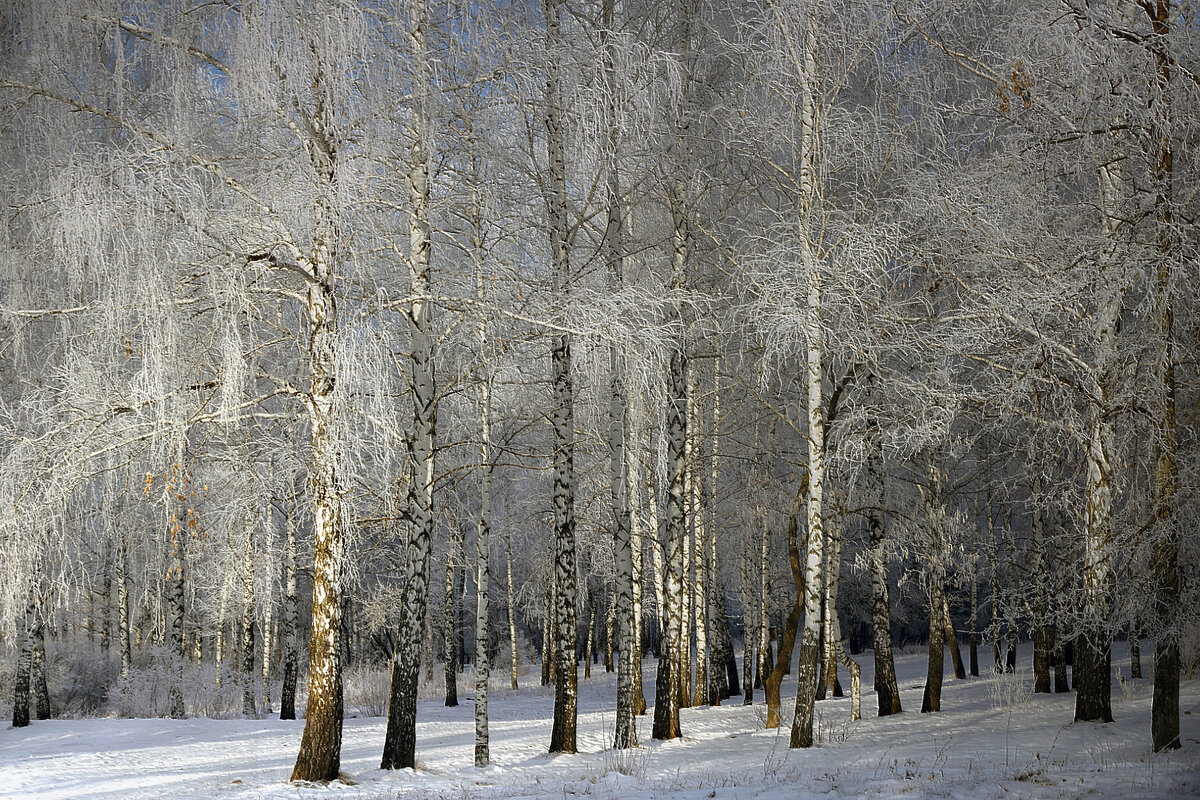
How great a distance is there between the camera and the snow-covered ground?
7.53m

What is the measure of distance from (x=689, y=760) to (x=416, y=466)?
4713 mm

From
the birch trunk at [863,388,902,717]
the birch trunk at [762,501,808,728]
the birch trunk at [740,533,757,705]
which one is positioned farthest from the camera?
the birch trunk at [740,533,757,705]

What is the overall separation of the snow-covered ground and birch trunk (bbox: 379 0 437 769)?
552mm

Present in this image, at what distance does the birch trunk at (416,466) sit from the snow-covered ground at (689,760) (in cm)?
55

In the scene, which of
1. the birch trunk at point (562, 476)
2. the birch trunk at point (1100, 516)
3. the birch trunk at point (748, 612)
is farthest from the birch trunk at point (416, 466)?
the birch trunk at point (748, 612)

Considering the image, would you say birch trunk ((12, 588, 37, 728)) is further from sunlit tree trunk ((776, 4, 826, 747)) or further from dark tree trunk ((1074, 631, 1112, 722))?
dark tree trunk ((1074, 631, 1112, 722))

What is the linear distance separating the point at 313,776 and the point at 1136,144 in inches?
387

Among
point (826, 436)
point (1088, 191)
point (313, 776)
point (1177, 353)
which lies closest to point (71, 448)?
point (313, 776)

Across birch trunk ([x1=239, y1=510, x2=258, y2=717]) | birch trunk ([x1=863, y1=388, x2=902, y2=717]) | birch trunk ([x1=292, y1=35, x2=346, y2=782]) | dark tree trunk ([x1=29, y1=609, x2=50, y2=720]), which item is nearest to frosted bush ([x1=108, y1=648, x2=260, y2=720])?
birch trunk ([x1=239, y1=510, x2=258, y2=717])

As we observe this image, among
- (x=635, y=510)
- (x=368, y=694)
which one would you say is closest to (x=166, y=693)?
(x=368, y=694)

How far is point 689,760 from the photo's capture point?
10.1m

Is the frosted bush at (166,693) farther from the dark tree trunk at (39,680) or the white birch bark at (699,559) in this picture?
the white birch bark at (699,559)

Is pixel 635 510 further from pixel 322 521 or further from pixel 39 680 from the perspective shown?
pixel 39 680

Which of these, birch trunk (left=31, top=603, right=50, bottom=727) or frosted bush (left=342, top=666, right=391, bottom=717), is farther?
frosted bush (left=342, top=666, right=391, bottom=717)
